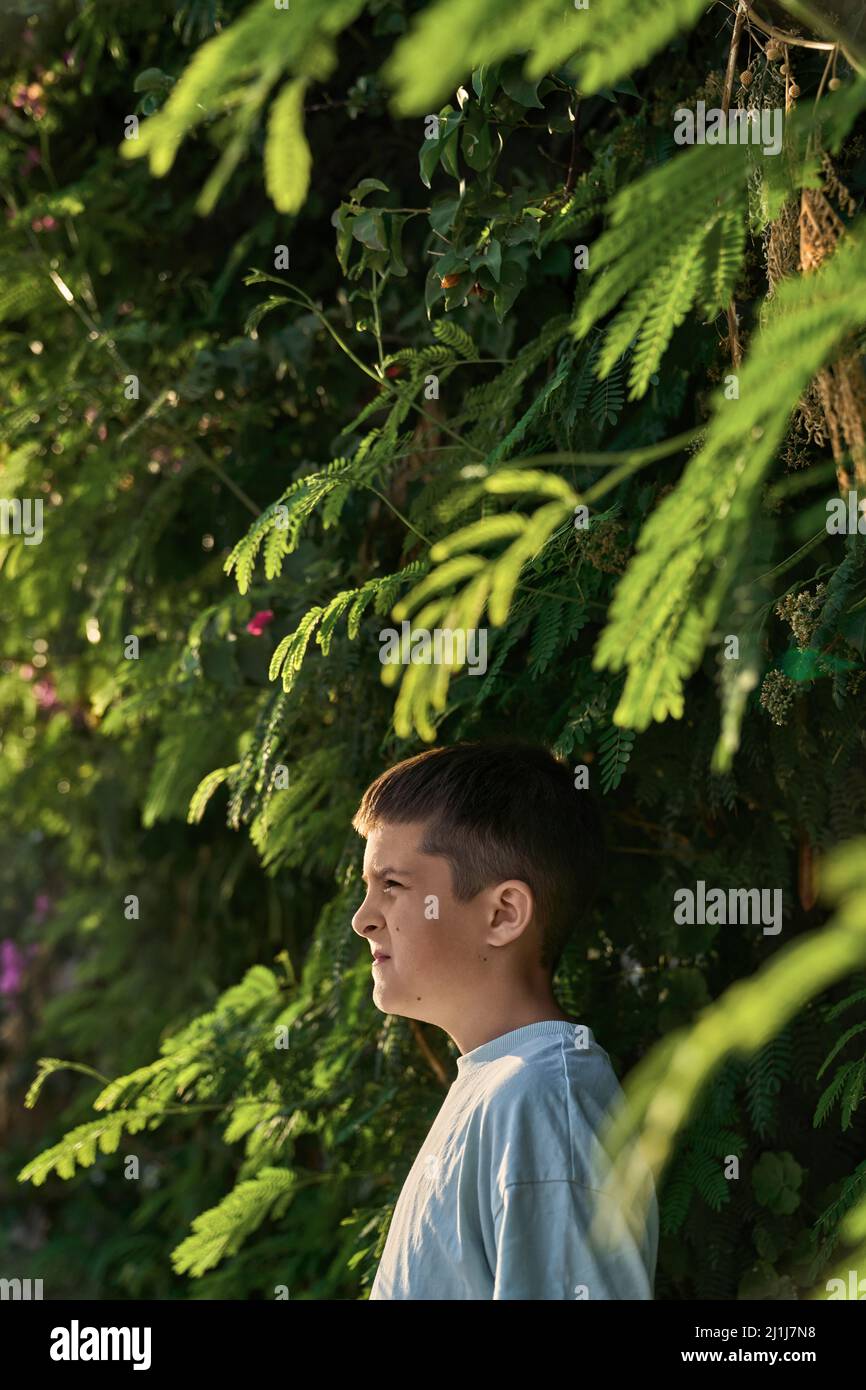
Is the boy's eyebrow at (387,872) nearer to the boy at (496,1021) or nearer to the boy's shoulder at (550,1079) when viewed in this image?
the boy at (496,1021)

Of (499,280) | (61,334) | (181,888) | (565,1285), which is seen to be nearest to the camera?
(565,1285)

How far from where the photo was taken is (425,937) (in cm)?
157

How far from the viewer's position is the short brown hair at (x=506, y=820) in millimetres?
1613

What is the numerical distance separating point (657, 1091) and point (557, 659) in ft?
4.39

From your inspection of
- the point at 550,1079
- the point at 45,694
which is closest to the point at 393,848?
the point at 550,1079

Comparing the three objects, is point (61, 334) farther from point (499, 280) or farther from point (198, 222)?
point (499, 280)

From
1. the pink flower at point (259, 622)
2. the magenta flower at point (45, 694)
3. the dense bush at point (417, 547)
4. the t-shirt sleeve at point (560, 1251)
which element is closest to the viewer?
the dense bush at point (417, 547)

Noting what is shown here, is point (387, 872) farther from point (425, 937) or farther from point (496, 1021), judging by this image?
point (496, 1021)

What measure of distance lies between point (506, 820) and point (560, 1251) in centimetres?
51

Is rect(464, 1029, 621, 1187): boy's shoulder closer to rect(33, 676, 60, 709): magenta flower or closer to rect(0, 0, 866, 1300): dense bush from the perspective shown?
rect(0, 0, 866, 1300): dense bush

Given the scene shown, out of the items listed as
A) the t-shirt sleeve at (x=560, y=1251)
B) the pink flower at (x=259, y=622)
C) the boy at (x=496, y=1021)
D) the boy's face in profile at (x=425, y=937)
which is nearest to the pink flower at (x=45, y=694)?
the pink flower at (x=259, y=622)

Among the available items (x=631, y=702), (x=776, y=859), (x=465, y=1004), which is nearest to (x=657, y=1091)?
(x=631, y=702)

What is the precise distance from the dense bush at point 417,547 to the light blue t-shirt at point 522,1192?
194mm

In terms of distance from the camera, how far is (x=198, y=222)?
120 inches
